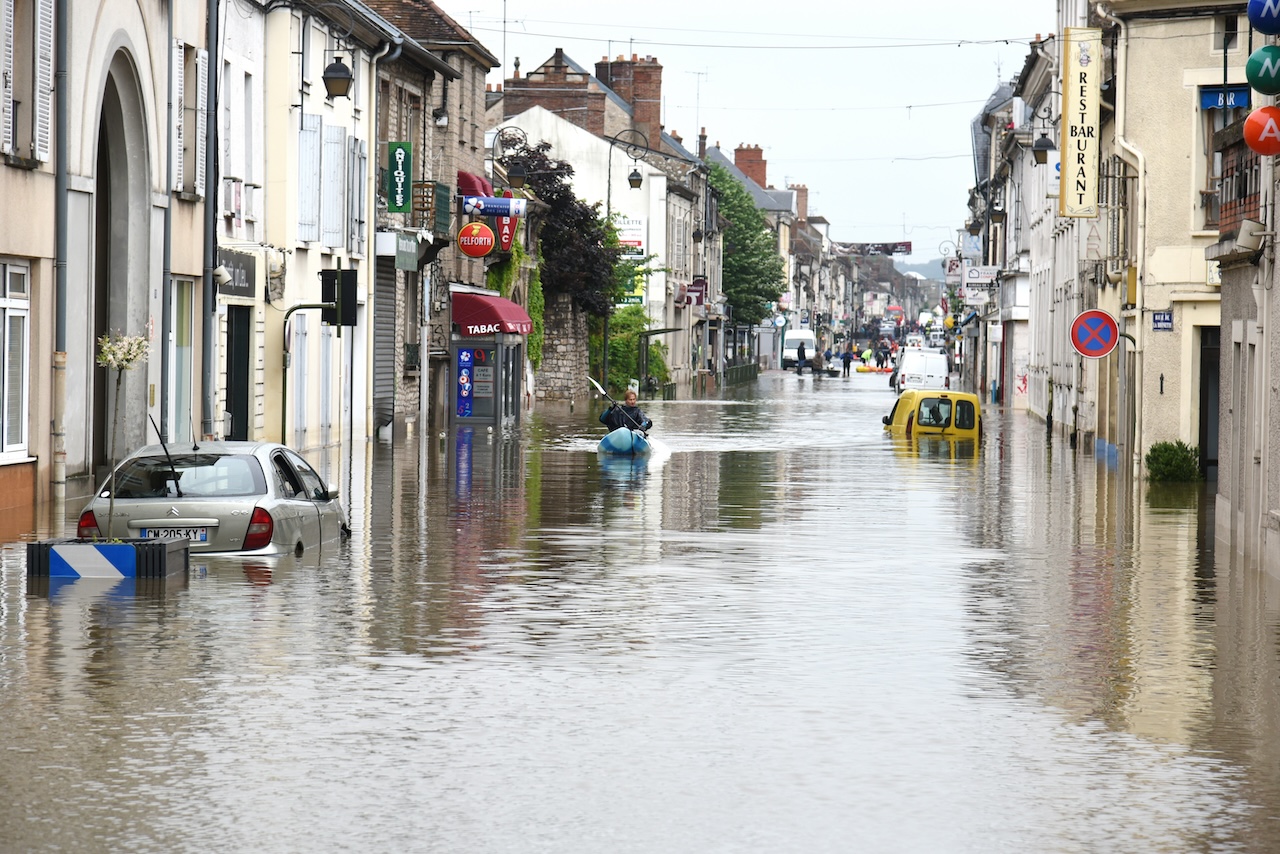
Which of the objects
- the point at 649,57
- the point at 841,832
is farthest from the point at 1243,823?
the point at 649,57

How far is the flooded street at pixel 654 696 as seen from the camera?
25.7 ft

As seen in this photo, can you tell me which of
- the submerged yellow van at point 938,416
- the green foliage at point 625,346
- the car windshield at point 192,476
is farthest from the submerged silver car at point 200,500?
the green foliage at point 625,346

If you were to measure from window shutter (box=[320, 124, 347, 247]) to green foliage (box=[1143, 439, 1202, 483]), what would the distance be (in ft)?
52.2

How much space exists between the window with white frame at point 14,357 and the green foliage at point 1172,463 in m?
17.3

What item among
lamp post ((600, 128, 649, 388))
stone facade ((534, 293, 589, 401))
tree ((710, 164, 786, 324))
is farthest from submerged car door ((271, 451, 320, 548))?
tree ((710, 164, 786, 324))

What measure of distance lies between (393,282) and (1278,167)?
29018 millimetres

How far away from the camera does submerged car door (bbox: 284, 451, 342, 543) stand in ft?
58.9

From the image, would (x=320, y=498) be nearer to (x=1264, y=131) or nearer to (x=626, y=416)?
(x=1264, y=131)

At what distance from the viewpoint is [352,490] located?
27344 millimetres

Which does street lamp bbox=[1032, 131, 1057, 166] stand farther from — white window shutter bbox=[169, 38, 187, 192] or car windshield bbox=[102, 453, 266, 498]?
car windshield bbox=[102, 453, 266, 498]

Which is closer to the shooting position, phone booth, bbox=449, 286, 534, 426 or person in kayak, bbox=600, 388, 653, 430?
person in kayak, bbox=600, 388, 653, 430

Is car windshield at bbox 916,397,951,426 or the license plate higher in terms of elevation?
→ car windshield at bbox 916,397,951,426

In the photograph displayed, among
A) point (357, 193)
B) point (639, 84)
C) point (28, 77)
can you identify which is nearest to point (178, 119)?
point (28, 77)

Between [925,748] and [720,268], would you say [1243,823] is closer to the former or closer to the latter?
[925,748]
